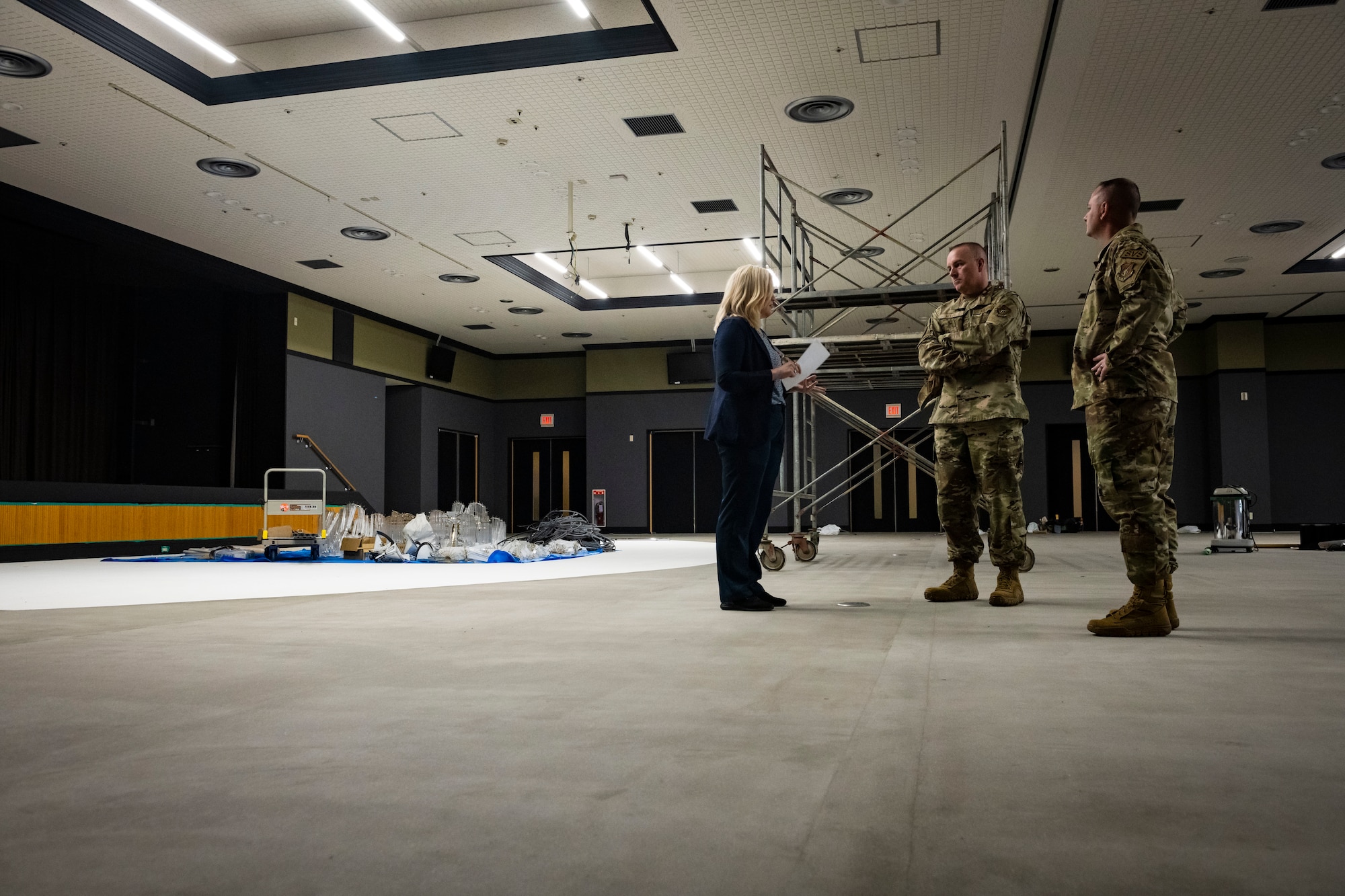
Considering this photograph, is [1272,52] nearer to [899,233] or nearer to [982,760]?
[899,233]

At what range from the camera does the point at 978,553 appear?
3.82 metres

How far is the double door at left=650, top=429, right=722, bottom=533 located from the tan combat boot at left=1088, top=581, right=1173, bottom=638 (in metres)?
14.9

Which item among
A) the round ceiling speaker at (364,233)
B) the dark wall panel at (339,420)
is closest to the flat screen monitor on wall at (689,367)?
the dark wall panel at (339,420)

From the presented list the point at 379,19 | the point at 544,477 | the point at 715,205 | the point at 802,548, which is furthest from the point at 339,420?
the point at 802,548

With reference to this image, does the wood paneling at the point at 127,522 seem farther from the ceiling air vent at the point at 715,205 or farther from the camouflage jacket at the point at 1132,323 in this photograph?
the camouflage jacket at the point at 1132,323

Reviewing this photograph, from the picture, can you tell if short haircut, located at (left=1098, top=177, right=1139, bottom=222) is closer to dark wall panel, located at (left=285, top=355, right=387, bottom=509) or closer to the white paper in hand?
the white paper in hand

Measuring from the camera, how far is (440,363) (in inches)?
655

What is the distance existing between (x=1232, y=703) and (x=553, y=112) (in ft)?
22.2

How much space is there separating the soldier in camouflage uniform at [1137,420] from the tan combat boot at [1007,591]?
692 mm

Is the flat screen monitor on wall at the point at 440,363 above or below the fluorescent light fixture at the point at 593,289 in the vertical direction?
below

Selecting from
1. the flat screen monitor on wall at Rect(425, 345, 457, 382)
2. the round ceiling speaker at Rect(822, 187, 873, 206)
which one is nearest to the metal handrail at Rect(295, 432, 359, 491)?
the flat screen monitor on wall at Rect(425, 345, 457, 382)

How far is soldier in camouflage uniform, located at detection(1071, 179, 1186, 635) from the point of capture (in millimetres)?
2795

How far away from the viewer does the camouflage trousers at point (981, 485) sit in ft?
11.8

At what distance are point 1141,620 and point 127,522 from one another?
9.89 m
